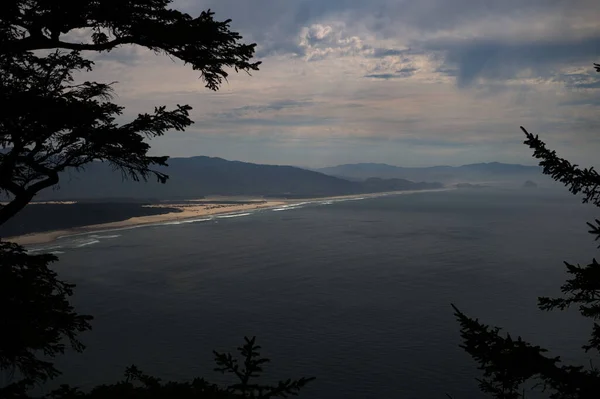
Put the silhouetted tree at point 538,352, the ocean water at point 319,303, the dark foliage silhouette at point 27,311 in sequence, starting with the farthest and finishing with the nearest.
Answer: the ocean water at point 319,303
the dark foliage silhouette at point 27,311
the silhouetted tree at point 538,352

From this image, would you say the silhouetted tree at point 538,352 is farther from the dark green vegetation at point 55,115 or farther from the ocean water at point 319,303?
the ocean water at point 319,303

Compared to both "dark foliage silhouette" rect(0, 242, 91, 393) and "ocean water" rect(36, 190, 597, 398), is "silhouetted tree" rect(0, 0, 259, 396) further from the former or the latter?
"ocean water" rect(36, 190, 597, 398)

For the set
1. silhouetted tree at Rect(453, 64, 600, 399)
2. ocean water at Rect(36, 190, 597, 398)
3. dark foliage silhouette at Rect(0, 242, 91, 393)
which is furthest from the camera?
ocean water at Rect(36, 190, 597, 398)

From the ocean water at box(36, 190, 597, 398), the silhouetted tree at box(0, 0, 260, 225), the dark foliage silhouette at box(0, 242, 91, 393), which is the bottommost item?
the ocean water at box(36, 190, 597, 398)

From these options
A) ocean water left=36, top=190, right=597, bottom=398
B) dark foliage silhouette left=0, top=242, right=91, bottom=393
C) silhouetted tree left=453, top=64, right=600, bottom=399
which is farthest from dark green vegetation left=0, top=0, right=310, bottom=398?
ocean water left=36, top=190, right=597, bottom=398

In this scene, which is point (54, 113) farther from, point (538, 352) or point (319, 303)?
point (319, 303)

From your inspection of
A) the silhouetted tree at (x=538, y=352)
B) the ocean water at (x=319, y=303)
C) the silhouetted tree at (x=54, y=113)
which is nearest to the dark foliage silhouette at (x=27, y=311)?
the silhouetted tree at (x=54, y=113)

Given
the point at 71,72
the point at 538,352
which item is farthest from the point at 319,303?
the point at 538,352

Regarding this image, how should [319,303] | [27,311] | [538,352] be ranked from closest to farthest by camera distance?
[538,352], [27,311], [319,303]
